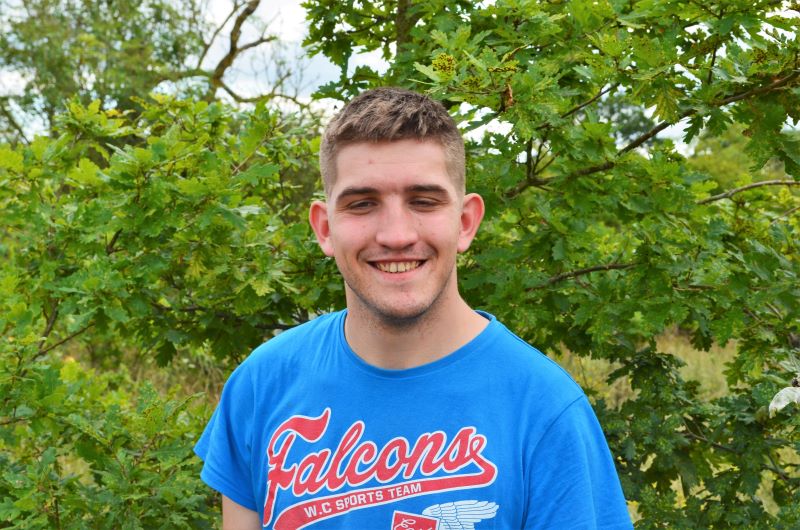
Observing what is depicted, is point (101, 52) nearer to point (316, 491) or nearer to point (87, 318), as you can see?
point (87, 318)

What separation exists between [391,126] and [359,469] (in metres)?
0.62

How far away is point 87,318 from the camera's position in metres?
2.99

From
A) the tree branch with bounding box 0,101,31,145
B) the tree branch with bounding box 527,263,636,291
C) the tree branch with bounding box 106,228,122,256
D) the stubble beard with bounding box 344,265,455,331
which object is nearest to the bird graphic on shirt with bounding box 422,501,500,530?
the stubble beard with bounding box 344,265,455,331

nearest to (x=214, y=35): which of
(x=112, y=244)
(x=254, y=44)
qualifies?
(x=254, y=44)

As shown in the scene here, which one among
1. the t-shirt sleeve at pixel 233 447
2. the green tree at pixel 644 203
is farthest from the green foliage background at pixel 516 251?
the t-shirt sleeve at pixel 233 447

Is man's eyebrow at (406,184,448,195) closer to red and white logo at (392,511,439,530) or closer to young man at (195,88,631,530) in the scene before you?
young man at (195,88,631,530)

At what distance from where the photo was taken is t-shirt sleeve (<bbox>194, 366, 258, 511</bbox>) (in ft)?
5.86

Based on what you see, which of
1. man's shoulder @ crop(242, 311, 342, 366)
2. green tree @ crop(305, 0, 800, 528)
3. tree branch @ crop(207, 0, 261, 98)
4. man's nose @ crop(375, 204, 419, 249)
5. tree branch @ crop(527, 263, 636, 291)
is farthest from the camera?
tree branch @ crop(207, 0, 261, 98)

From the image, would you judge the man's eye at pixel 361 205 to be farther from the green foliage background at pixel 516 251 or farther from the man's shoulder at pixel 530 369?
the green foliage background at pixel 516 251

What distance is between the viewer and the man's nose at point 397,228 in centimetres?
159

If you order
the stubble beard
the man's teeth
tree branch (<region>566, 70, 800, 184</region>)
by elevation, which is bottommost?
the stubble beard

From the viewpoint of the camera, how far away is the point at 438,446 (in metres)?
1.53

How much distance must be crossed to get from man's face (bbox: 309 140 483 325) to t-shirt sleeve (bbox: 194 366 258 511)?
35 centimetres

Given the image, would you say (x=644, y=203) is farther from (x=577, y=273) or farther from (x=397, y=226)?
(x=397, y=226)
